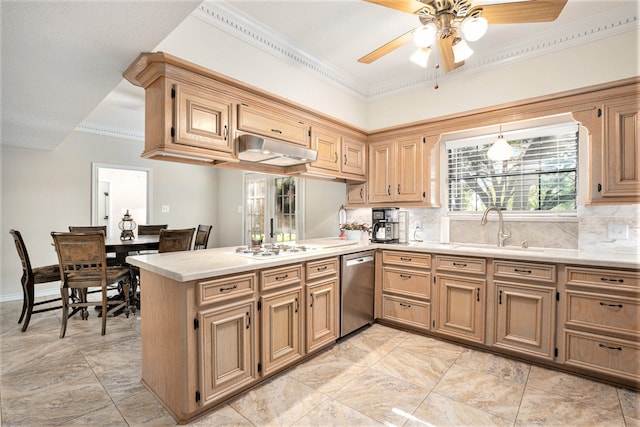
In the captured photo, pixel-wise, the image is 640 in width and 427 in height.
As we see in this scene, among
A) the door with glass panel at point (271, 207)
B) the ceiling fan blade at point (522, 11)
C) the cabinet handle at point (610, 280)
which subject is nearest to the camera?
the ceiling fan blade at point (522, 11)

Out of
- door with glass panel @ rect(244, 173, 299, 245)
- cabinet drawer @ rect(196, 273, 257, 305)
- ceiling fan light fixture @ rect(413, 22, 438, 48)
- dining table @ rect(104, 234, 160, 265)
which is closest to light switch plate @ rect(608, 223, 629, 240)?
ceiling fan light fixture @ rect(413, 22, 438, 48)

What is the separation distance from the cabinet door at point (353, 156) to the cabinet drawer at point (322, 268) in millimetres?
1245

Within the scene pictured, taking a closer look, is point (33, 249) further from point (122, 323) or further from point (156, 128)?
point (156, 128)

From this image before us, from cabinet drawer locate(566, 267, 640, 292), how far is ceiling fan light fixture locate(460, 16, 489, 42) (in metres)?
1.86

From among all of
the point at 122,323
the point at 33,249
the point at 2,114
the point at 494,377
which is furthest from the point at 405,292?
the point at 33,249

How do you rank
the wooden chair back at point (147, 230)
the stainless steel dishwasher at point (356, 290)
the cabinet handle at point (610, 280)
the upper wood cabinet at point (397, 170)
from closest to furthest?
1. the cabinet handle at point (610, 280)
2. the stainless steel dishwasher at point (356, 290)
3. the upper wood cabinet at point (397, 170)
4. the wooden chair back at point (147, 230)

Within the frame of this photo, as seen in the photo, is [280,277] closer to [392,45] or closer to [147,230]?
[392,45]

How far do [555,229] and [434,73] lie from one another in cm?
206

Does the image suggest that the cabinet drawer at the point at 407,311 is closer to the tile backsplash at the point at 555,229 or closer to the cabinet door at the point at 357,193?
the tile backsplash at the point at 555,229

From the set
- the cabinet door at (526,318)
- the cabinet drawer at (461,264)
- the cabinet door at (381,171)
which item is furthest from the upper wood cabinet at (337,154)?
the cabinet door at (526,318)

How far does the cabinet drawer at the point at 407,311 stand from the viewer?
300 centimetres

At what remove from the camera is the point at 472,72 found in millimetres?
3160

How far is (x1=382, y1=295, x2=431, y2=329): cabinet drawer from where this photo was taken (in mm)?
3004

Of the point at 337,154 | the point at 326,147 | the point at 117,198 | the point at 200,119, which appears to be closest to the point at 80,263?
the point at 200,119
